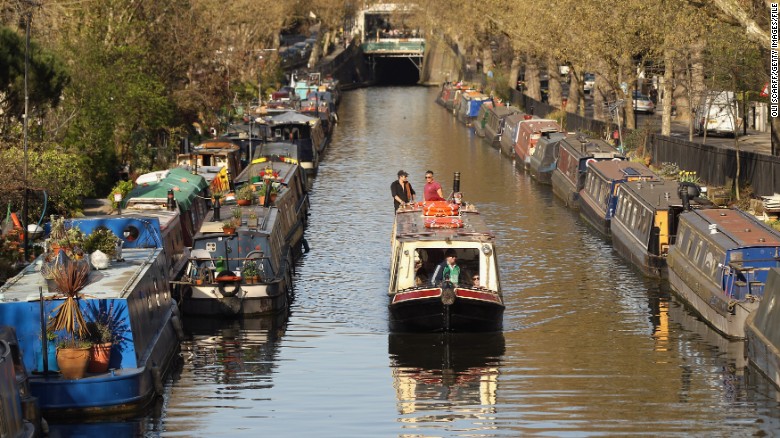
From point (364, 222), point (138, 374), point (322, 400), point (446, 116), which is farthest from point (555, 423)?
point (446, 116)

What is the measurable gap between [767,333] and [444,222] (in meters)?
9.17

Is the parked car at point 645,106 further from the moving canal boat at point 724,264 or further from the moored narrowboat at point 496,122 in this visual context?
the moving canal boat at point 724,264

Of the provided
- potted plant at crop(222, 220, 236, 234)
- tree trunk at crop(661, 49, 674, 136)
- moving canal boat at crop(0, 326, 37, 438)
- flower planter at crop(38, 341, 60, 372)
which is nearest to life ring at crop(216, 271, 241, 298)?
potted plant at crop(222, 220, 236, 234)

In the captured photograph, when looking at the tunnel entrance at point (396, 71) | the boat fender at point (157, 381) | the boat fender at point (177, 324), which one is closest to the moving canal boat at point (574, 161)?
the boat fender at point (177, 324)

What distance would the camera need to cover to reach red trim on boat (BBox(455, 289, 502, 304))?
31.7m

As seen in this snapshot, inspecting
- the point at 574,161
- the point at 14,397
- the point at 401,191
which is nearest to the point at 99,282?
the point at 14,397

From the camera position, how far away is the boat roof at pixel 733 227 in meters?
32.2

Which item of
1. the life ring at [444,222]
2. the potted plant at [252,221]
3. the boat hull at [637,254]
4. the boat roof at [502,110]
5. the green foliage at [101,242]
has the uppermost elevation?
the green foliage at [101,242]

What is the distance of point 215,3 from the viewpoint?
88688 mm

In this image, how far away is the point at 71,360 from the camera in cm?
2480

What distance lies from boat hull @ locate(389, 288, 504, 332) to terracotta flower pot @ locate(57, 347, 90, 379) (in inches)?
360

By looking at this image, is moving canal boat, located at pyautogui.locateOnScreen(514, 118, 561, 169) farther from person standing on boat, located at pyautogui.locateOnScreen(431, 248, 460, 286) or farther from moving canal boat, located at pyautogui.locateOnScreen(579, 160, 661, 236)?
person standing on boat, located at pyautogui.locateOnScreen(431, 248, 460, 286)

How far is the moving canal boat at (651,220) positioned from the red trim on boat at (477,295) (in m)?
8.68

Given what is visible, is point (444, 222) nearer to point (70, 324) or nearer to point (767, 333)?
point (767, 333)
